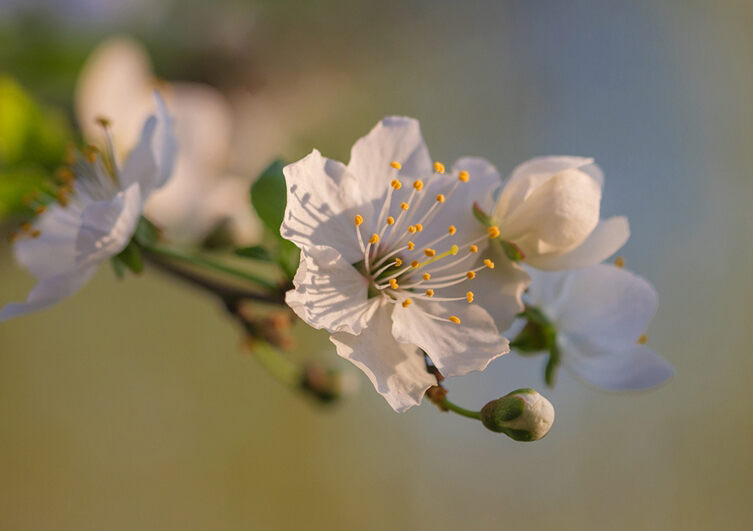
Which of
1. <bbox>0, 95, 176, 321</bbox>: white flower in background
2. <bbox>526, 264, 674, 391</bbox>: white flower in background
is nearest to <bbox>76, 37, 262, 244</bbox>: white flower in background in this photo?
<bbox>0, 95, 176, 321</bbox>: white flower in background

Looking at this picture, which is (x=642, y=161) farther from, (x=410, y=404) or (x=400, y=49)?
(x=410, y=404)

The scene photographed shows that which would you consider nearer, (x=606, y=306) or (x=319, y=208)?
(x=319, y=208)

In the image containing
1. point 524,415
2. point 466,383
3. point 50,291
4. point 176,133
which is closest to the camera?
point 524,415

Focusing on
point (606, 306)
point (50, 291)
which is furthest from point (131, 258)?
point (606, 306)

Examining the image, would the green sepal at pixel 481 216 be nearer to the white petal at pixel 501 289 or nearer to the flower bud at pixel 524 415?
the white petal at pixel 501 289

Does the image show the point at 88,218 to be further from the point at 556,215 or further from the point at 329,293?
the point at 556,215

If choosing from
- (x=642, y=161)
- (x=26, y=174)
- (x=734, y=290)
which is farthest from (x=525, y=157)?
(x=26, y=174)

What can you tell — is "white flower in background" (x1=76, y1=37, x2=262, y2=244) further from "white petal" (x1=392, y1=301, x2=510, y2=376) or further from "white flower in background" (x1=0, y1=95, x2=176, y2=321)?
"white petal" (x1=392, y1=301, x2=510, y2=376)
